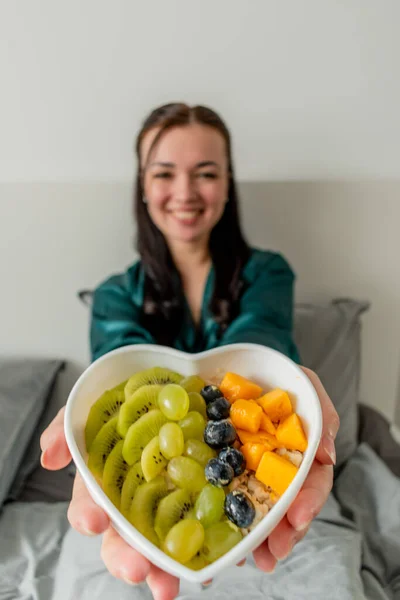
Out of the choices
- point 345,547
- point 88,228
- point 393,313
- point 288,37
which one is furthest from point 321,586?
point 288,37

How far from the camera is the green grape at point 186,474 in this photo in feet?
1.80

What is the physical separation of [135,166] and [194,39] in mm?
307

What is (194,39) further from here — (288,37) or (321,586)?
(321,586)

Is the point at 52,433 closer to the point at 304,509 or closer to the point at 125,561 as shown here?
the point at 125,561

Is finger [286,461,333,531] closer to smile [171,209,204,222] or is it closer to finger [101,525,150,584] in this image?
finger [101,525,150,584]

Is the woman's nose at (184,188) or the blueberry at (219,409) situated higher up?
the woman's nose at (184,188)

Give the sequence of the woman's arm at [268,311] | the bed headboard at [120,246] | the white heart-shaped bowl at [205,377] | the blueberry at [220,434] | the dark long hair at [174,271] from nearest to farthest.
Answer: the white heart-shaped bowl at [205,377]
the blueberry at [220,434]
the woman's arm at [268,311]
the dark long hair at [174,271]
the bed headboard at [120,246]

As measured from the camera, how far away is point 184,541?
0.48 metres

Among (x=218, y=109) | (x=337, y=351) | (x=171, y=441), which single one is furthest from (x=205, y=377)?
(x=218, y=109)

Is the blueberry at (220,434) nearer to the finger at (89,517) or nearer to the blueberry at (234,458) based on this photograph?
the blueberry at (234,458)

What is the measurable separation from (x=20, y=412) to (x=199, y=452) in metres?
0.62

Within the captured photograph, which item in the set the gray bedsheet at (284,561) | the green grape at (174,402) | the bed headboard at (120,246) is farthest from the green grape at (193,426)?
the bed headboard at (120,246)

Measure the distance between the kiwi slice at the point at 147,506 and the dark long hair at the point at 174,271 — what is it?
53 centimetres

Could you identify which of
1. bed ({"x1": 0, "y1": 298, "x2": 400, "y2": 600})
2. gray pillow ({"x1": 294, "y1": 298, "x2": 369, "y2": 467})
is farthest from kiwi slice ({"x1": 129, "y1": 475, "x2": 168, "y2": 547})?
gray pillow ({"x1": 294, "y1": 298, "x2": 369, "y2": 467})
